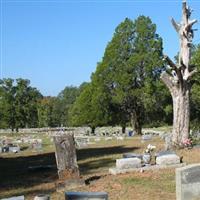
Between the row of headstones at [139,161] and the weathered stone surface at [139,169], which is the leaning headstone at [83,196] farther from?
the row of headstones at [139,161]

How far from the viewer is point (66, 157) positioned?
1441 cm

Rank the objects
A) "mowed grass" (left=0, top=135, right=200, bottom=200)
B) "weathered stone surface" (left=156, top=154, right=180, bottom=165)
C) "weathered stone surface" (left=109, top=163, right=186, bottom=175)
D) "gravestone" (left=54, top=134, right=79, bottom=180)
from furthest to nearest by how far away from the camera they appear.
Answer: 1. "weathered stone surface" (left=156, top=154, right=180, bottom=165)
2. "weathered stone surface" (left=109, top=163, right=186, bottom=175)
3. "gravestone" (left=54, top=134, right=79, bottom=180)
4. "mowed grass" (left=0, top=135, right=200, bottom=200)

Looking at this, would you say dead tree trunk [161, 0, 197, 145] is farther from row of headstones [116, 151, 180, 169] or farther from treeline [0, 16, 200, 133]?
treeline [0, 16, 200, 133]

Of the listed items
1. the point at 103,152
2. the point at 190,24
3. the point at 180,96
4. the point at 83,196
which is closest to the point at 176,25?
the point at 190,24

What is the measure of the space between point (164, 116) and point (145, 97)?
6947 millimetres

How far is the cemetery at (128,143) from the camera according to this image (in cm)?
1338

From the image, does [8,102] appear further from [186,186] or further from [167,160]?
[186,186]

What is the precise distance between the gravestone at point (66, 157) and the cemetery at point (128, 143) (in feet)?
0.10

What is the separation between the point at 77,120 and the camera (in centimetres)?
6312

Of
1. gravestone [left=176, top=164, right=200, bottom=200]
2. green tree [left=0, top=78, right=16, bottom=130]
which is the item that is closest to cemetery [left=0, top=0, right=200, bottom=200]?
gravestone [left=176, top=164, right=200, bottom=200]

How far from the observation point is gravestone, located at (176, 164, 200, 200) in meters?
10.2

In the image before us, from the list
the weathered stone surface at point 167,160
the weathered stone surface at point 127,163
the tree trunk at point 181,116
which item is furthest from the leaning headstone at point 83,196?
the tree trunk at point 181,116

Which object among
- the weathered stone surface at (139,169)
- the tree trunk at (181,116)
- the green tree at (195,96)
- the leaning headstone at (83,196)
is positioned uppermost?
the green tree at (195,96)

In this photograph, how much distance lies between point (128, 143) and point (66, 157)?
16.8m
